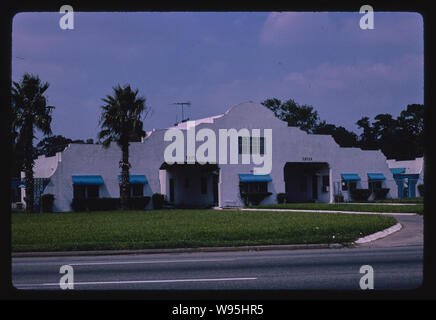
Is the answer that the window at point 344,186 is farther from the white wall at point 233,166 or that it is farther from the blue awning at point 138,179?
the blue awning at point 138,179

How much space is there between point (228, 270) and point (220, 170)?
26.4 meters

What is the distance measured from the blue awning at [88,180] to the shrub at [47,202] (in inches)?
68.6

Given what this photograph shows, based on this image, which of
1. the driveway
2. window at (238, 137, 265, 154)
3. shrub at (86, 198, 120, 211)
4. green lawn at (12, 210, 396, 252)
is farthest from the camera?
shrub at (86, 198, 120, 211)

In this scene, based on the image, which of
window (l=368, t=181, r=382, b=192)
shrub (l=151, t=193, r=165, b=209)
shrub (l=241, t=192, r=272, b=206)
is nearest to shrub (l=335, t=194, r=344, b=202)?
window (l=368, t=181, r=382, b=192)

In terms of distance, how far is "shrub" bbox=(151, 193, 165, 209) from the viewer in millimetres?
33125

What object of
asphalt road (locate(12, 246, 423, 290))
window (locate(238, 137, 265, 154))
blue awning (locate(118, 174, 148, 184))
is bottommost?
asphalt road (locate(12, 246, 423, 290))

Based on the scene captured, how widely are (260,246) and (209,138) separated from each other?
13.9 m

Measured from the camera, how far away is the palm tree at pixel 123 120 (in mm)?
30141

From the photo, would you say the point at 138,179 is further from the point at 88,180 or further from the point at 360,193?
the point at 360,193

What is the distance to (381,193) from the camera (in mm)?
33250

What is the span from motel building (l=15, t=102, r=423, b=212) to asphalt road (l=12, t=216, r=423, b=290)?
1656 cm

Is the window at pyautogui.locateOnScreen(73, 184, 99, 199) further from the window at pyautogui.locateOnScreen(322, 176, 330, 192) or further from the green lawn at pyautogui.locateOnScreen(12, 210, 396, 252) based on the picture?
the window at pyautogui.locateOnScreen(322, 176, 330, 192)
